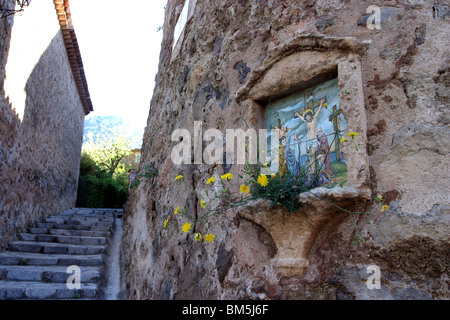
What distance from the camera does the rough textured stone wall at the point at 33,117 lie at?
5449 mm

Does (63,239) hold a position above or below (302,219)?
below

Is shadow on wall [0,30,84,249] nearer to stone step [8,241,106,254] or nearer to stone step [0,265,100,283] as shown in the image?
stone step [8,241,106,254]

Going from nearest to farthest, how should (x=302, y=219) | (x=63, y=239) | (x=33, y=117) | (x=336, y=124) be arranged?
1. (x=302, y=219)
2. (x=336, y=124)
3. (x=63, y=239)
4. (x=33, y=117)

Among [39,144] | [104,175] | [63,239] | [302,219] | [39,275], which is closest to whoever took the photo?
[302,219]

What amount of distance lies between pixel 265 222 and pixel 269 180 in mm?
277

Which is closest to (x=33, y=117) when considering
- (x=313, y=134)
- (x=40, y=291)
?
(x=40, y=291)

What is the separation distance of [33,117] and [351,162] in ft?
22.4

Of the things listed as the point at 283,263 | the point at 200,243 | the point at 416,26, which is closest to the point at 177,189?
the point at 200,243

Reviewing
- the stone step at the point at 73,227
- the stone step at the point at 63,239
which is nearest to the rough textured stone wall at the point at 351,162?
the stone step at the point at 63,239

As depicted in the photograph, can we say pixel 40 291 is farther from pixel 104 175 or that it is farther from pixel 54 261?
pixel 104 175

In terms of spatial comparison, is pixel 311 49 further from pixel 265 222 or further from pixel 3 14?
pixel 3 14

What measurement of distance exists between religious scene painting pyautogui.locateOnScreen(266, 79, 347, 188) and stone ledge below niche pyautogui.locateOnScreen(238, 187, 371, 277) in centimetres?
16

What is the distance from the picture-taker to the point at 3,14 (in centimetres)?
506

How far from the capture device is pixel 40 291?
4098 millimetres
